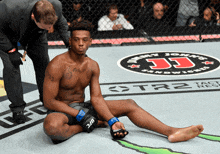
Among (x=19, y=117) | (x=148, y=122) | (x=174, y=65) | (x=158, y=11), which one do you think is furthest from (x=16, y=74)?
(x=158, y=11)

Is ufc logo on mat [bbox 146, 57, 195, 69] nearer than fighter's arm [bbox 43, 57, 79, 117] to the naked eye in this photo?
No

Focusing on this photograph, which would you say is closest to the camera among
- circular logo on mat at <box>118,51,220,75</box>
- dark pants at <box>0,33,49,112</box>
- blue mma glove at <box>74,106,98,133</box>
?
blue mma glove at <box>74,106,98,133</box>

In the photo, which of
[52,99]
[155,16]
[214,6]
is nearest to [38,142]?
[52,99]

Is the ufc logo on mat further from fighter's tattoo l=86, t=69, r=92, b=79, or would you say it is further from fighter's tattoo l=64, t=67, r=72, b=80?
fighter's tattoo l=64, t=67, r=72, b=80

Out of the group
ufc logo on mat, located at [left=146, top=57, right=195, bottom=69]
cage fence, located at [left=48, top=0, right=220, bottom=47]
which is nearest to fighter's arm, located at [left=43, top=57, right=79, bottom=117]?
ufc logo on mat, located at [left=146, top=57, right=195, bottom=69]

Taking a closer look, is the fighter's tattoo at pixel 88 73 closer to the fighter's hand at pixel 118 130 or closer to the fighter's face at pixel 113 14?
the fighter's hand at pixel 118 130

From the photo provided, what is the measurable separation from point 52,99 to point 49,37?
9.07 feet

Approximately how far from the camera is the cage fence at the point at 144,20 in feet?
14.8

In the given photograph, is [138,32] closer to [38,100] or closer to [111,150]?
[38,100]

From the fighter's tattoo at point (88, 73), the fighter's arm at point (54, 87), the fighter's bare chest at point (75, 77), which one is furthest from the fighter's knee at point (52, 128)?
the fighter's tattoo at point (88, 73)

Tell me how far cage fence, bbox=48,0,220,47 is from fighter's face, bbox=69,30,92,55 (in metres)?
2.56

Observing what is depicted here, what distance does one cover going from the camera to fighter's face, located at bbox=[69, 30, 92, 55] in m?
1.77

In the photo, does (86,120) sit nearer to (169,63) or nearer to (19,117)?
(19,117)

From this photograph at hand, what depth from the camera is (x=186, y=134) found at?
5.86ft
